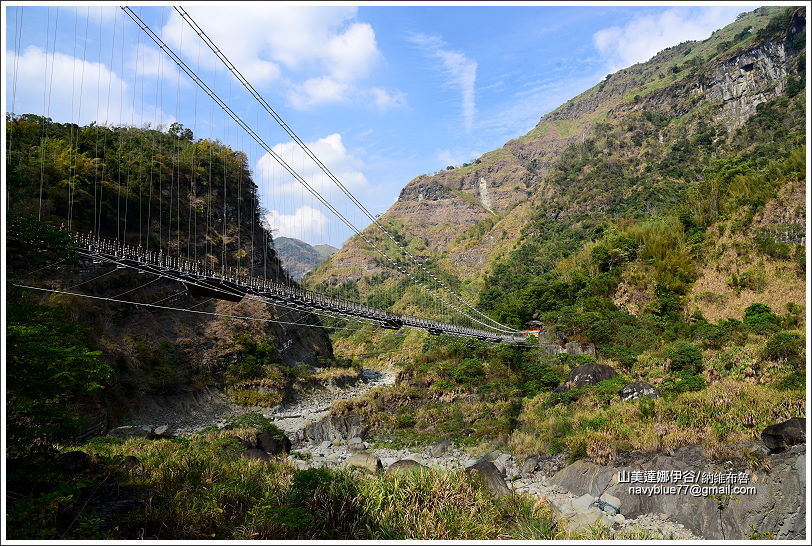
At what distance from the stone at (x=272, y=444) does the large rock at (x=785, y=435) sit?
1191cm

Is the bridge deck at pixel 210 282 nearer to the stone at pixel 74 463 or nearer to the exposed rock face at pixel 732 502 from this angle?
the stone at pixel 74 463

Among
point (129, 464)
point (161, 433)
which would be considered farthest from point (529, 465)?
point (161, 433)

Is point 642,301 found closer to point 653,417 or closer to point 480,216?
point 653,417

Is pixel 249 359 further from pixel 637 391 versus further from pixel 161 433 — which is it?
pixel 637 391

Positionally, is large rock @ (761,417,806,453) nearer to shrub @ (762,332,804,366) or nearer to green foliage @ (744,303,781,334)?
shrub @ (762,332,804,366)

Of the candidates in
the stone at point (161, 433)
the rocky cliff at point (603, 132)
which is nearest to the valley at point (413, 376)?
the stone at point (161, 433)

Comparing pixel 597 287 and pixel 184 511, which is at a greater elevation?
pixel 597 287

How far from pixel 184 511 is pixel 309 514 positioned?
56.5 inches

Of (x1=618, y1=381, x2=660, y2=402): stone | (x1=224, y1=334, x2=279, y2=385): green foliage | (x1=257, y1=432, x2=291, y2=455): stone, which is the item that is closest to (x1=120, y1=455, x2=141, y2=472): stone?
(x1=257, y1=432, x2=291, y2=455): stone

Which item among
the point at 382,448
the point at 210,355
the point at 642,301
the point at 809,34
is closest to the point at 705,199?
the point at 642,301

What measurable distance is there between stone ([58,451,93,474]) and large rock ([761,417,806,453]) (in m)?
11.7

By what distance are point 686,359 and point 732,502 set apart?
9500mm

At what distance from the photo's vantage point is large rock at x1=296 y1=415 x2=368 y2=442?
16.5 meters

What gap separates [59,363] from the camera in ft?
15.4
